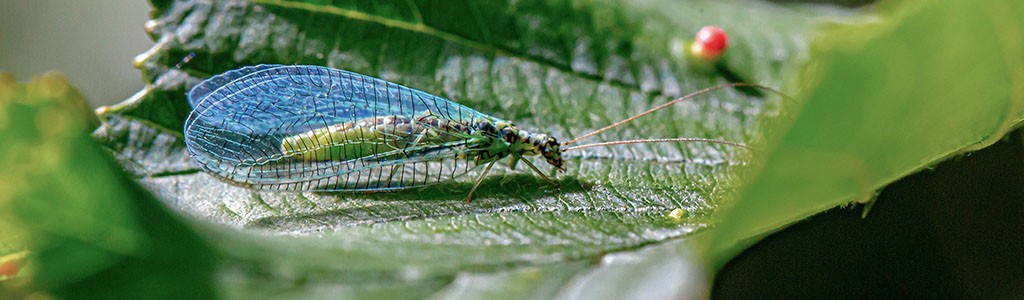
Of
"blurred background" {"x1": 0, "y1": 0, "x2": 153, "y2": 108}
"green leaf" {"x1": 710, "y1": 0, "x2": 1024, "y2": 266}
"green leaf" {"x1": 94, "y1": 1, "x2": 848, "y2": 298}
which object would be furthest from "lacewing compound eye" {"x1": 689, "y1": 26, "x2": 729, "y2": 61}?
"blurred background" {"x1": 0, "y1": 0, "x2": 153, "y2": 108}


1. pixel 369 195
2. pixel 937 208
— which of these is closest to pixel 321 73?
pixel 369 195

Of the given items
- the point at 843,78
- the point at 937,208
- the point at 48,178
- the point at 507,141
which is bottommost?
the point at 507,141

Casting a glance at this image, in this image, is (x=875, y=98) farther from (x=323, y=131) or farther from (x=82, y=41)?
(x=82, y=41)

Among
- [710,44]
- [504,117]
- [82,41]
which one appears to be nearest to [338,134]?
[504,117]

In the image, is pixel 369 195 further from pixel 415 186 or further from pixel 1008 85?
pixel 1008 85

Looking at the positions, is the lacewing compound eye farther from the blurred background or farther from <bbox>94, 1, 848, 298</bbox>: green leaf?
the blurred background

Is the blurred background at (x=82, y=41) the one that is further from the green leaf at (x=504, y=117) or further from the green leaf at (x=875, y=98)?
the green leaf at (x=875, y=98)
